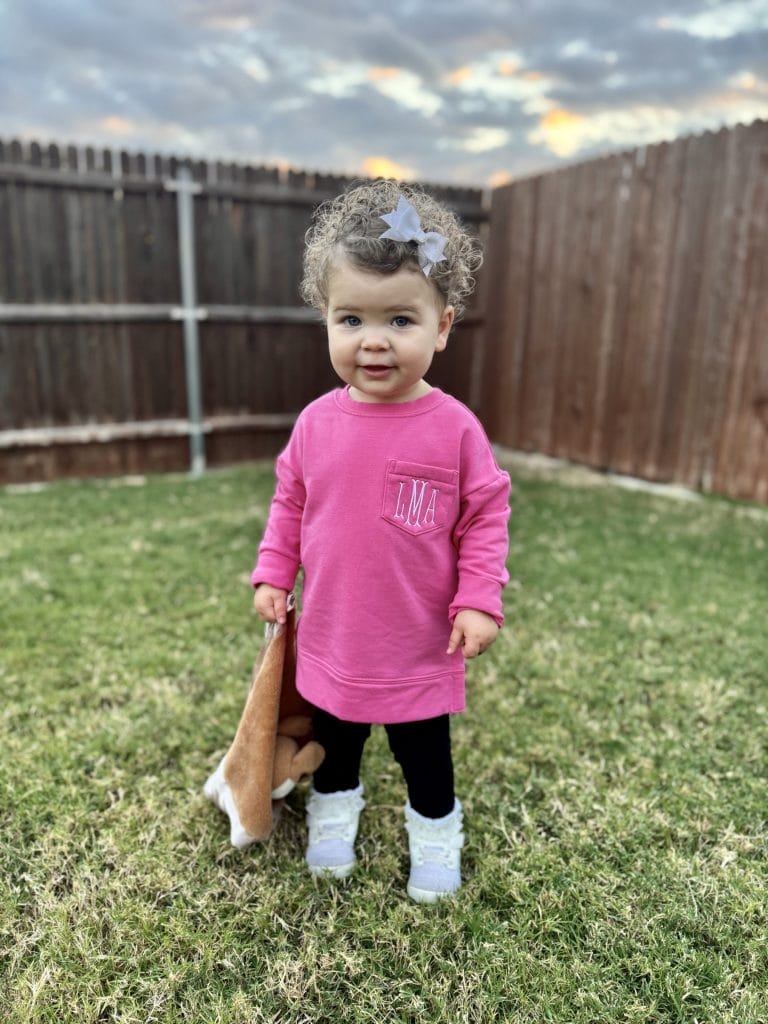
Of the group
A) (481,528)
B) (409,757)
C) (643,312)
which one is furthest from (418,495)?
(643,312)

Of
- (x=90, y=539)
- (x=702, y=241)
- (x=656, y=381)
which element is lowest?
(x=90, y=539)

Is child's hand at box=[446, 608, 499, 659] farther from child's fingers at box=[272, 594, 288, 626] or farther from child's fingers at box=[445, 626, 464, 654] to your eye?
child's fingers at box=[272, 594, 288, 626]

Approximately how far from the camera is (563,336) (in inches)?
258

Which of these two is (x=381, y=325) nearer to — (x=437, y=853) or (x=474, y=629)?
(x=474, y=629)

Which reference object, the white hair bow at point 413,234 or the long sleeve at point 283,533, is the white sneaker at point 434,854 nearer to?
the long sleeve at point 283,533

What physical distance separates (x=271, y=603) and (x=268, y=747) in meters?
0.34

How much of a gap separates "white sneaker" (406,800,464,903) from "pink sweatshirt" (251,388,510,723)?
1.07ft

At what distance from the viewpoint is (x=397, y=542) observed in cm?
155

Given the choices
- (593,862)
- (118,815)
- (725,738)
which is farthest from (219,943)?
(725,738)

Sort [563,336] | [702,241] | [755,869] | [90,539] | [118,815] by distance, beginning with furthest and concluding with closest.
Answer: [563,336], [702,241], [90,539], [118,815], [755,869]

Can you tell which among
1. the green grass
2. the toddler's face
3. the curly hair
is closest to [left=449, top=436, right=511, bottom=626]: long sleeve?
the toddler's face

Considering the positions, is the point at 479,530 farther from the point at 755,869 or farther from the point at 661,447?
the point at 661,447

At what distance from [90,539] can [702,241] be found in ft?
14.9

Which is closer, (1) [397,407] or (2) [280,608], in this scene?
(1) [397,407]
